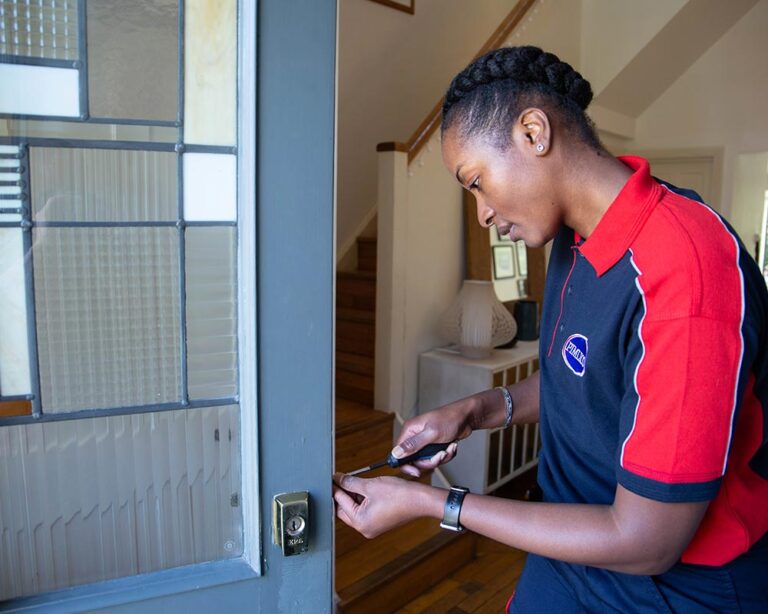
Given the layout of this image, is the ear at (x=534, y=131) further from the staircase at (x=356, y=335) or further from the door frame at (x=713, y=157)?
the door frame at (x=713, y=157)

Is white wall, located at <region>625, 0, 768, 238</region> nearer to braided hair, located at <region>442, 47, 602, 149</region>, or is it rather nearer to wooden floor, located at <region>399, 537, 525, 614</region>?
wooden floor, located at <region>399, 537, 525, 614</region>

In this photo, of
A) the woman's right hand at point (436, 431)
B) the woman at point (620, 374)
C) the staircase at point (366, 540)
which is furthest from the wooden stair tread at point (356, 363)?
the woman at point (620, 374)

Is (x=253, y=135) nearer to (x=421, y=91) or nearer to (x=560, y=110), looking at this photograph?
(x=560, y=110)

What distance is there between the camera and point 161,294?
88 cm

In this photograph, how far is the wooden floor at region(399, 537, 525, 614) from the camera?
8.42 ft

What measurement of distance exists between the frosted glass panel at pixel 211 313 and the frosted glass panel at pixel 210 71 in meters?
0.13

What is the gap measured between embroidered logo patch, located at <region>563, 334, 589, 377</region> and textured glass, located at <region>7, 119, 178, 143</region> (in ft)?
2.02

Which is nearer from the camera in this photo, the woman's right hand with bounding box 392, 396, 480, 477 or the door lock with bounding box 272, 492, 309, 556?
the door lock with bounding box 272, 492, 309, 556

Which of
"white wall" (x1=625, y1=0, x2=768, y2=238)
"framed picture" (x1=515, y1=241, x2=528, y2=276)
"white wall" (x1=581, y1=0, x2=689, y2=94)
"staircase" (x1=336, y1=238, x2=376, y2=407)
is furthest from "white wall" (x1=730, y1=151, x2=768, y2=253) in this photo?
"staircase" (x1=336, y1=238, x2=376, y2=407)

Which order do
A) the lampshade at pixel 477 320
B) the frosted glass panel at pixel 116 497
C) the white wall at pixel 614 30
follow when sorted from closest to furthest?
the frosted glass panel at pixel 116 497 < the lampshade at pixel 477 320 < the white wall at pixel 614 30

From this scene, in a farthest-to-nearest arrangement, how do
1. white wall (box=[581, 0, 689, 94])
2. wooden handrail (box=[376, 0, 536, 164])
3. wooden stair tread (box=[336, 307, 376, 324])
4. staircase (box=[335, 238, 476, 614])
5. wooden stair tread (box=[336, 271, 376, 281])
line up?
white wall (box=[581, 0, 689, 94])
wooden stair tread (box=[336, 271, 376, 281])
wooden stair tread (box=[336, 307, 376, 324])
wooden handrail (box=[376, 0, 536, 164])
staircase (box=[335, 238, 476, 614])

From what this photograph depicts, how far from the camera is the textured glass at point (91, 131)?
2.54 ft

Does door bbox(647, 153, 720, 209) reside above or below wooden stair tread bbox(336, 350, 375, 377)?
above

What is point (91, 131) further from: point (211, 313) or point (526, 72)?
point (526, 72)
